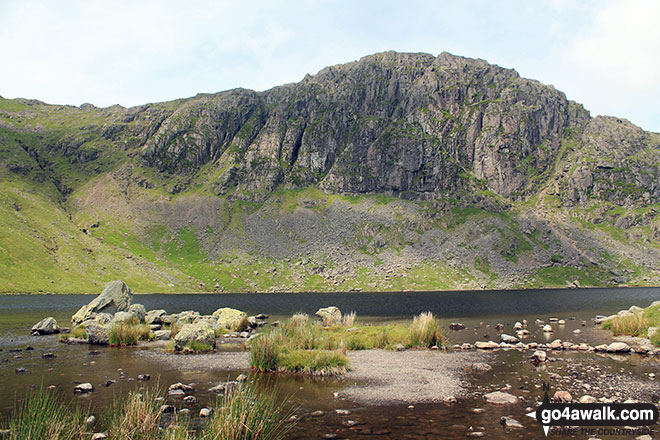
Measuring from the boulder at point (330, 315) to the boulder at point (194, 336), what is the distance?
15.6 m

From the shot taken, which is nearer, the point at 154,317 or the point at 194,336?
the point at 194,336

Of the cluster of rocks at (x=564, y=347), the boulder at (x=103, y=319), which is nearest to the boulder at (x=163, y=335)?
the boulder at (x=103, y=319)

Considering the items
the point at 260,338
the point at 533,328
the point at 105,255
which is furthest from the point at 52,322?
the point at 105,255

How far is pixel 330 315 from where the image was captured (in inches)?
2111

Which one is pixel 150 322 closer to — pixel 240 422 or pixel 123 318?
pixel 123 318

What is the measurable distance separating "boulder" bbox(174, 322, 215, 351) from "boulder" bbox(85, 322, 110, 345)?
25.9 feet

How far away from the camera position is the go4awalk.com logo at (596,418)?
15.0 meters

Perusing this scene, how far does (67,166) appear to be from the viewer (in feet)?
646

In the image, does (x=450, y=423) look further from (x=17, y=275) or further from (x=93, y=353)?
(x=17, y=275)

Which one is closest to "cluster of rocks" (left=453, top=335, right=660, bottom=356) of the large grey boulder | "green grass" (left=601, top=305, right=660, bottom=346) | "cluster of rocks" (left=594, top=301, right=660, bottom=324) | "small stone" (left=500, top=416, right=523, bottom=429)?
"cluster of rocks" (left=594, top=301, right=660, bottom=324)

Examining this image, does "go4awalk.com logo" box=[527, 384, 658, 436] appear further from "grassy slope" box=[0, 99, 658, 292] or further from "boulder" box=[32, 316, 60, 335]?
"grassy slope" box=[0, 99, 658, 292]

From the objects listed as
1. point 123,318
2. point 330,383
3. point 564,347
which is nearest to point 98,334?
point 123,318

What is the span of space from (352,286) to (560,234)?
10013 cm

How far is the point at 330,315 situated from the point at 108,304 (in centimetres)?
2889
